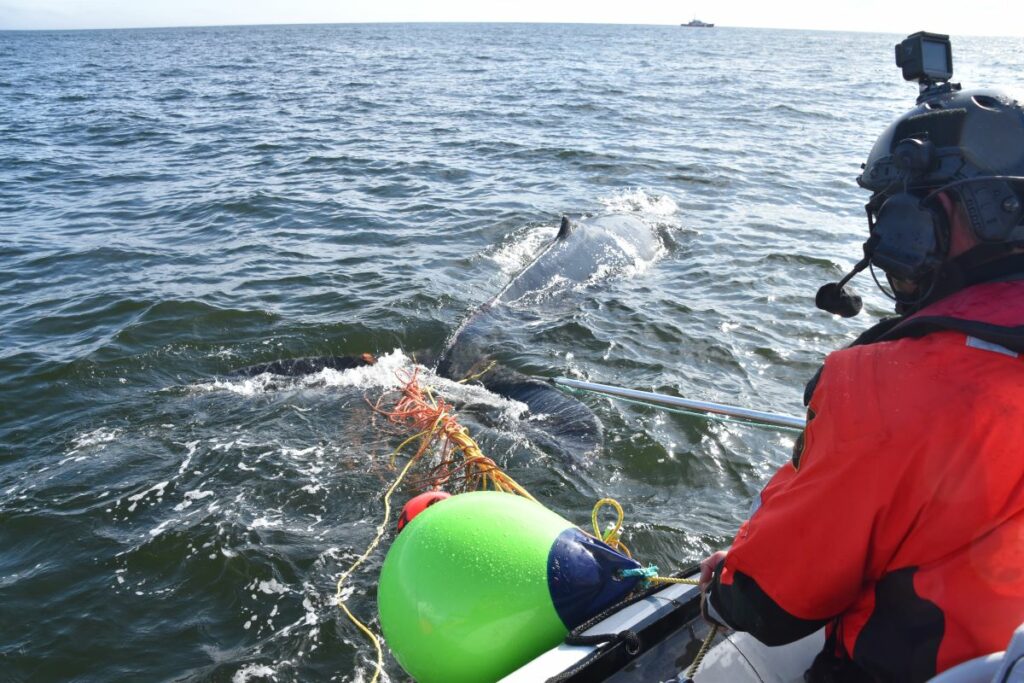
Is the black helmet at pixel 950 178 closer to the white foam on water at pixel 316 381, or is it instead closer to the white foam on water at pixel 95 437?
the white foam on water at pixel 316 381

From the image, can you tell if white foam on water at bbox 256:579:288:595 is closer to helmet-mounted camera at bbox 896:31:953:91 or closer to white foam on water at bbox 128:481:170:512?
white foam on water at bbox 128:481:170:512

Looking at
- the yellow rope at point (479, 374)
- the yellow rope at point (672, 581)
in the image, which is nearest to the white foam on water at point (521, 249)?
the yellow rope at point (479, 374)

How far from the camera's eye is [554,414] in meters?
6.56

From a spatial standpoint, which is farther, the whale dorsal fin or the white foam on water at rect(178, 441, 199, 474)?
the whale dorsal fin

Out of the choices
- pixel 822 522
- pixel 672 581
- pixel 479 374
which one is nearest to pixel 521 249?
pixel 479 374

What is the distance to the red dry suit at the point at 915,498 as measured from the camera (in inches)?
64.7

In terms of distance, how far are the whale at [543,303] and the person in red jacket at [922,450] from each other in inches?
→ 159

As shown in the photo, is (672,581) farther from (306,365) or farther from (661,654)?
(306,365)

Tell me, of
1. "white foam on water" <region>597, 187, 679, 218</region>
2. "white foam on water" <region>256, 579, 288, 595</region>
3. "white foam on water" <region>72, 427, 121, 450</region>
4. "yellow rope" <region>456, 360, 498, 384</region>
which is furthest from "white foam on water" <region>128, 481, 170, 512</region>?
"white foam on water" <region>597, 187, 679, 218</region>

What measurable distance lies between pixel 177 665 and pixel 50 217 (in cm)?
1111

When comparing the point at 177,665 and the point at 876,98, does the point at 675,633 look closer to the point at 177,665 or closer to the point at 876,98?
the point at 177,665

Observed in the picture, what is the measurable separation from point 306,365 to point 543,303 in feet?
9.90

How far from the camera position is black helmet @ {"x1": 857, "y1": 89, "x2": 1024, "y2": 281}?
1.86 metres

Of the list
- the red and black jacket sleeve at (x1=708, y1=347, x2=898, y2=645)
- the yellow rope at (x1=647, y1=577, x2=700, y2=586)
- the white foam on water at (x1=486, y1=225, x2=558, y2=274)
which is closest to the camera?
the red and black jacket sleeve at (x1=708, y1=347, x2=898, y2=645)
